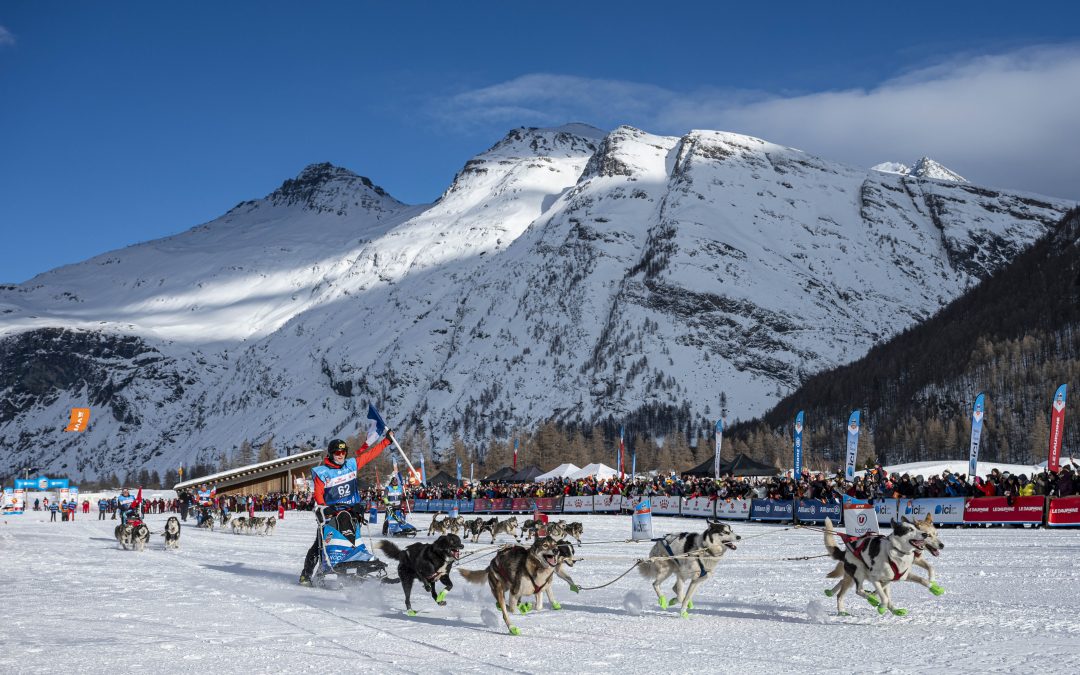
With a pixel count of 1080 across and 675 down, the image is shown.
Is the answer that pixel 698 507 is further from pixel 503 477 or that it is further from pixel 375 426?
pixel 503 477

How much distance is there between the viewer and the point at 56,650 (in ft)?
35.7

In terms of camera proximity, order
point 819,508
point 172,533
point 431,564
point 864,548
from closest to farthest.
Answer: point 864,548, point 431,564, point 172,533, point 819,508

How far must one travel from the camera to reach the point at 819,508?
3300 centimetres

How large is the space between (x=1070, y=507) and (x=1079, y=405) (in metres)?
100

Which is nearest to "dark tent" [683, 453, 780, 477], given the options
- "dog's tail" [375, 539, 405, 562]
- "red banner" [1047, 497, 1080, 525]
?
"red banner" [1047, 497, 1080, 525]

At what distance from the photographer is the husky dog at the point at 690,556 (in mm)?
12516

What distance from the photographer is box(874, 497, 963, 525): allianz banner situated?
29406mm

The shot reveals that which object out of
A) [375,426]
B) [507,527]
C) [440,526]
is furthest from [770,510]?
[375,426]

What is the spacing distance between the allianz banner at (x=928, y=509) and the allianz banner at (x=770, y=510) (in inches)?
171

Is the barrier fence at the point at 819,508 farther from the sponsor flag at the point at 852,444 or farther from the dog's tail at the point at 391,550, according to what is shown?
the dog's tail at the point at 391,550

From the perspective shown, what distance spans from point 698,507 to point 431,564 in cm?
2867

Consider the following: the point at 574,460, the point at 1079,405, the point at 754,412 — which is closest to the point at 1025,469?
the point at 1079,405

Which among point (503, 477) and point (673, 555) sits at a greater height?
point (673, 555)

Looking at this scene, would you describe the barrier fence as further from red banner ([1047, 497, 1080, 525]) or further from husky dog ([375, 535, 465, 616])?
husky dog ([375, 535, 465, 616])
